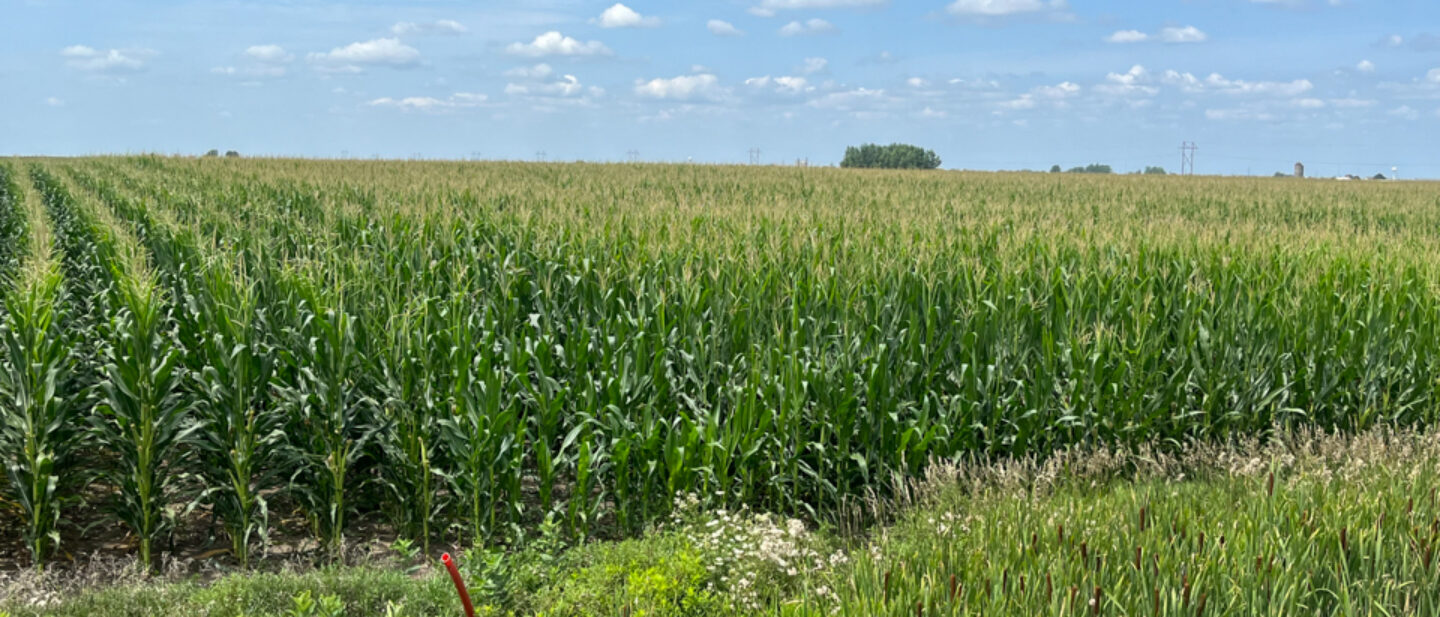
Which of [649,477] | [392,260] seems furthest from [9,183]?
[649,477]

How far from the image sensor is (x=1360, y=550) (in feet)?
12.3

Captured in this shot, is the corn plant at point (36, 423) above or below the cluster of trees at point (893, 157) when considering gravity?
below

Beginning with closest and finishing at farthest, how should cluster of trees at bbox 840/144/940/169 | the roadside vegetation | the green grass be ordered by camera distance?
the green grass < the roadside vegetation < cluster of trees at bbox 840/144/940/169

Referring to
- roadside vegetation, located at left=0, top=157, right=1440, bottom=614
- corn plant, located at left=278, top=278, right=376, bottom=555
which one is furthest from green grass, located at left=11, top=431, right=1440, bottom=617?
corn plant, located at left=278, top=278, right=376, bottom=555

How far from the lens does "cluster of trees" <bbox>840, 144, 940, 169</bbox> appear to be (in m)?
121

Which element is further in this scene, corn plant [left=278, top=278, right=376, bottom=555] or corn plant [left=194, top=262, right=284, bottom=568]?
corn plant [left=278, top=278, right=376, bottom=555]

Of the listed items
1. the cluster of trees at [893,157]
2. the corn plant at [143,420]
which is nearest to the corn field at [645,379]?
the corn plant at [143,420]

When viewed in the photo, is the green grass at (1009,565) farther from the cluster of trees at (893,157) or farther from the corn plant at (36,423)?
the cluster of trees at (893,157)

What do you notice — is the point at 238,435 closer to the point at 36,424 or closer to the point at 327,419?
the point at 327,419

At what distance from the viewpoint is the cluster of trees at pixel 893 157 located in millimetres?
120625

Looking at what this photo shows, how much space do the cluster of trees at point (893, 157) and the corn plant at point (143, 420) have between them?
114 metres

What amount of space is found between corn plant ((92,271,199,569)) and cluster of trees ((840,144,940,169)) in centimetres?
11357

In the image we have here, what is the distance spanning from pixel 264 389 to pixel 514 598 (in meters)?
2.57

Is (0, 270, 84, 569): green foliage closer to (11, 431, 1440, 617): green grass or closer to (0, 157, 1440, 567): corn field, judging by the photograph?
(0, 157, 1440, 567): corn field
